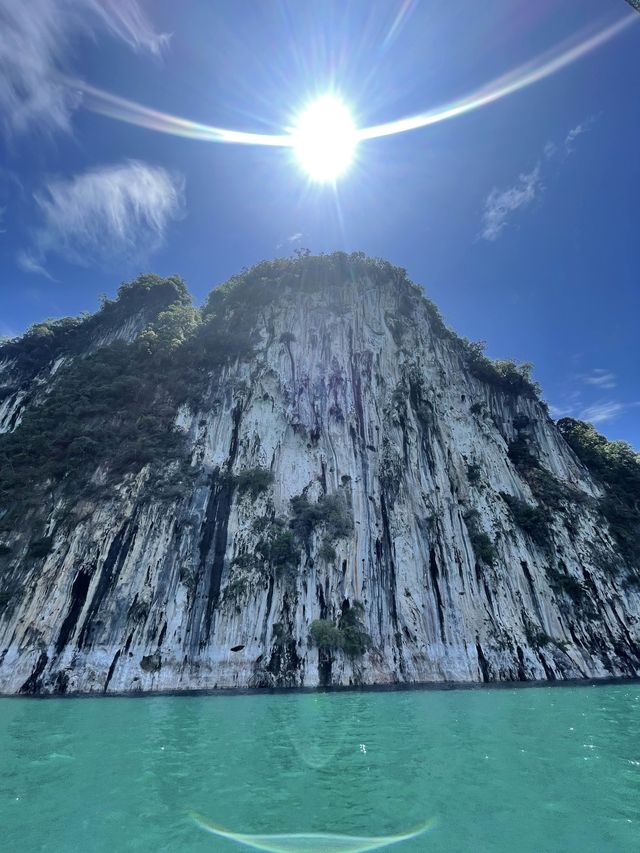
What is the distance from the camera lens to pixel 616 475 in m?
42.9

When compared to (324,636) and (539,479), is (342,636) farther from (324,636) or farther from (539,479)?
(539,479)

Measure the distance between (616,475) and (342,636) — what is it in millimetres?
32398

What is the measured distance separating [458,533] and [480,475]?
20.7 feet

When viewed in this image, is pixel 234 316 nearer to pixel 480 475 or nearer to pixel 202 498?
pixel 202 498

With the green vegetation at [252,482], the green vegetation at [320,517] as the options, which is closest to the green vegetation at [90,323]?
the green vegetation at [252,482]

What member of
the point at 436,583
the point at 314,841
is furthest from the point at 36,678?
the point at 436,583

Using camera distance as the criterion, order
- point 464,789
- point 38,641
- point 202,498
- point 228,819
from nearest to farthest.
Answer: point 228,819 < point 464,789 < point 38,641 < point 202,498

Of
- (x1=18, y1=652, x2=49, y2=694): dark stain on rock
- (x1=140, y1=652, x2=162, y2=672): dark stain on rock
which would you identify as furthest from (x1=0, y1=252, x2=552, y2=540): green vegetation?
(x1=140, y1=652, x2=162, y2=672): dark stain on rock

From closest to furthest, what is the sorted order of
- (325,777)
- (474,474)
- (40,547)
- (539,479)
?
(325,777) → (40,547) → (474,474) → (539,479)

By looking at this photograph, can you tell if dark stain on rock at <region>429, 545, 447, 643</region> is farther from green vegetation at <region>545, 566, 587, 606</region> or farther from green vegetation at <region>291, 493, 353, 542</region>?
green vegetation at <region>545, 566, 587, 606</region>

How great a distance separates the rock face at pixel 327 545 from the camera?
25641 millimetres

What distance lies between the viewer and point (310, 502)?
3325 cm

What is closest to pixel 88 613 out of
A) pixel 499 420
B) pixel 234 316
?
pixel 234 316

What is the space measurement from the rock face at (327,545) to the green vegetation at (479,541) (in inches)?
6.3
